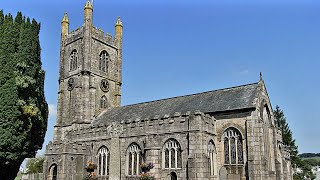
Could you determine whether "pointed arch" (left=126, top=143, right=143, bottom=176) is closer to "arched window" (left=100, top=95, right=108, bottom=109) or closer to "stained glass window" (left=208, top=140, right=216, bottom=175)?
"stained glass window" (left=208, top=140, right=216, bottom=175)

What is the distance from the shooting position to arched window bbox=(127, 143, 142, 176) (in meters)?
31.2

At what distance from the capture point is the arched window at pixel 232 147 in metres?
29.0

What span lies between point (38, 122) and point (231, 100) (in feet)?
56.3

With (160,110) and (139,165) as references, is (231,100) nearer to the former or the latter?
(160,110)

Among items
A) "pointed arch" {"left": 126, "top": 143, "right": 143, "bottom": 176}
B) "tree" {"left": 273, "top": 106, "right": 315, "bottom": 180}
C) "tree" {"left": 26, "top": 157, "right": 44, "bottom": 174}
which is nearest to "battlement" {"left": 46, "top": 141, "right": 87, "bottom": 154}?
"pointed arch" {"left": 126, "top": 143, "right": 143, "bottom": 176}

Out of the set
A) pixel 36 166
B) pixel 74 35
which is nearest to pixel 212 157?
pixel 74 35

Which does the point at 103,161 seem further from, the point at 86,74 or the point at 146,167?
the point at 86,74

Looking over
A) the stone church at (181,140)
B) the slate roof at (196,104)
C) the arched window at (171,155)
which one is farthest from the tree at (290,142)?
the arched window at (171,155)

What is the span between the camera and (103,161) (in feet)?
111

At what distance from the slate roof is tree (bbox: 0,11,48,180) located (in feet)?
34.1

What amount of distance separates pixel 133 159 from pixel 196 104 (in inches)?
326

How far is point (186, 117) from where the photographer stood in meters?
28.4

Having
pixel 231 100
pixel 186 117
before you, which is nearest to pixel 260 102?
pixel 231 100

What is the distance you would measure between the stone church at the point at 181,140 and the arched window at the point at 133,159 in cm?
9
